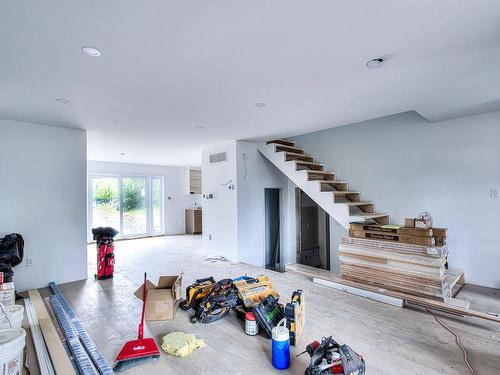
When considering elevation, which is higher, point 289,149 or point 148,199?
point 289,149

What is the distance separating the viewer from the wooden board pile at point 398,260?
3.14m

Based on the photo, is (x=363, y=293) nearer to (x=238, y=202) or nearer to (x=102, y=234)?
(x=238, y=202)

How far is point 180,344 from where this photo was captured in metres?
2.36

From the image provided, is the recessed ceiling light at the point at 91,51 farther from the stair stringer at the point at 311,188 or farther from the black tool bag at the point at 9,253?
the stair stringer at the point at 311,188

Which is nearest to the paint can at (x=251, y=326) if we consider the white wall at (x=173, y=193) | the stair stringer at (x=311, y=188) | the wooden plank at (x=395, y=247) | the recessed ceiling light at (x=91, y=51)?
the wooden plank at (x=395, y=247)

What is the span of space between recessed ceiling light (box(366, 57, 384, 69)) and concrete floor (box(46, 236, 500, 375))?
2.49 m

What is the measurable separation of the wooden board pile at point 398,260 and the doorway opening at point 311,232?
2.44 meters

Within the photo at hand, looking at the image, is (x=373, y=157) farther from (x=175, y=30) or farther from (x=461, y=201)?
(x=175, y=30)

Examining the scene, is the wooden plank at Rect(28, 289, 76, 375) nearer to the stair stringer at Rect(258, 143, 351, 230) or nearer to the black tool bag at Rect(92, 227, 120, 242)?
the black tool bag at Rect(92, 227, 120, 242)

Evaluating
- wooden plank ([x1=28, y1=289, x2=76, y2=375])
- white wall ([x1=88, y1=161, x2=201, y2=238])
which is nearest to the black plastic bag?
wooden plank ([x1=28, y1=289, x2=76, y2=375])

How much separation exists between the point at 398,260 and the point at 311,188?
5.72 feet

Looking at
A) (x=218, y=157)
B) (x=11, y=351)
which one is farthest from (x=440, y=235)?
(x=11, y=351)

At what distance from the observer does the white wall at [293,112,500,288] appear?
3.70 metres

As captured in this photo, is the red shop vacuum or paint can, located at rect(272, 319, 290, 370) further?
the red shop vacuum
